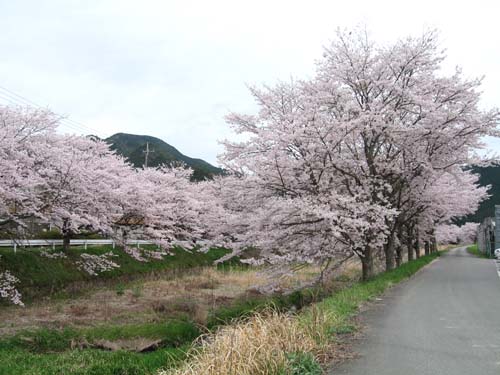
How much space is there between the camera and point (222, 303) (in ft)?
59.1

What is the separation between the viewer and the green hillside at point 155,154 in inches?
2611

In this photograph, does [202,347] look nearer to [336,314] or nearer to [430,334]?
[336,314]

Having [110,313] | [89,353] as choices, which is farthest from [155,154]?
[89,353]

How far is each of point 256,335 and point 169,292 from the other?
606 inches

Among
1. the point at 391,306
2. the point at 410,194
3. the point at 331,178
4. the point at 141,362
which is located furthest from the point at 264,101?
the point at 141,362

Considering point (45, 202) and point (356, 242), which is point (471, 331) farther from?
point (45, 202)

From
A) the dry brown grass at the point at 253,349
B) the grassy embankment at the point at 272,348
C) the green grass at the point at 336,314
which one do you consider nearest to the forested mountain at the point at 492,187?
the green grass at the point at 336,314

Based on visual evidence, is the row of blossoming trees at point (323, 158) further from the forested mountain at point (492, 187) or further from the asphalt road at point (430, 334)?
the forested mountain at point (492, 187)

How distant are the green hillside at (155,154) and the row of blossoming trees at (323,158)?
36.4 metres

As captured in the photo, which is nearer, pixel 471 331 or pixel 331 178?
pixel 471 331

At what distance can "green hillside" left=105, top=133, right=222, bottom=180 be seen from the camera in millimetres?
66312

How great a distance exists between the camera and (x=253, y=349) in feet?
19.1

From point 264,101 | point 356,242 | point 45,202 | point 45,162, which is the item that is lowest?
point 356,242

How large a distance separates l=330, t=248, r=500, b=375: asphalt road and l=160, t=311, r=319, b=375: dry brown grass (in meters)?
0.70
